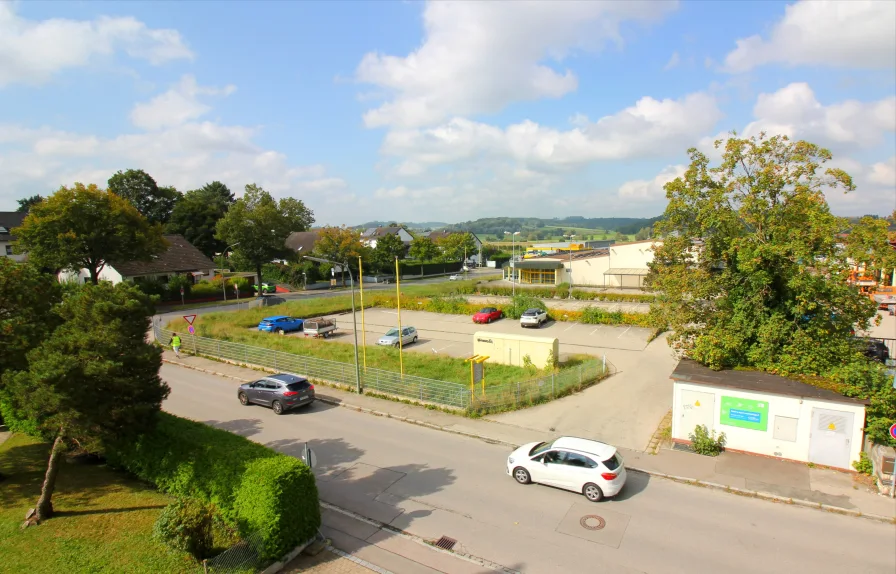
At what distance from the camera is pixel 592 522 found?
11.6m

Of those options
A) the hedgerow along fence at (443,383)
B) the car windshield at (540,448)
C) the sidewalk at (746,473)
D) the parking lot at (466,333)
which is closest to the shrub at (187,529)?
the car windshield at (540,448)

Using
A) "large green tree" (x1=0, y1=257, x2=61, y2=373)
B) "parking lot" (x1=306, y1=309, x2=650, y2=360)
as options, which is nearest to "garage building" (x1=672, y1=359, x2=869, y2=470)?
"parking lot" (x1=306, y1=309, x2=650, y2=360)

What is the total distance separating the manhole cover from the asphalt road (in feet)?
0.29

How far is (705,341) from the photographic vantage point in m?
16.5

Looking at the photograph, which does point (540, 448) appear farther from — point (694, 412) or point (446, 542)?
point (694, 412)

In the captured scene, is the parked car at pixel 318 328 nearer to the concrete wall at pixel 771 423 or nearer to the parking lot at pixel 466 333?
the parking lot at pixel 466 333

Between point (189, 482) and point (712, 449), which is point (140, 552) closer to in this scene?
point (189, 482)

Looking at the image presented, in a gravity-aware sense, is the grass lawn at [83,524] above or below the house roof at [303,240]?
below

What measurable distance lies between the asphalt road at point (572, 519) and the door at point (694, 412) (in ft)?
9.04

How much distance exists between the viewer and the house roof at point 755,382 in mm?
13852

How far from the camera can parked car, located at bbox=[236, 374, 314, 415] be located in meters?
19.7

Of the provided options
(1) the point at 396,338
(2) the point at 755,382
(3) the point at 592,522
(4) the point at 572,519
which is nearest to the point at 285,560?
(4) the point at 572,519

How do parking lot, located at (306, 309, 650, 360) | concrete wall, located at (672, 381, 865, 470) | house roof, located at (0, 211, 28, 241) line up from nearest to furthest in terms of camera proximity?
concrete wall, located at (672, 381, 865, 470)
parking lot, located at (306, 309, 650, 360)
house roof, located at (0, 211, 28, 241)

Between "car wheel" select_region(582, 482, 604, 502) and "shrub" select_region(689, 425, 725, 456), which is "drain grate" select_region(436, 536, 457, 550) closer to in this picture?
"car wheel" select_region(582, 482, 604, 502)
